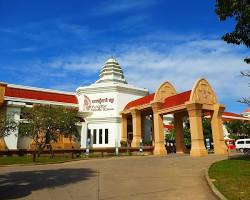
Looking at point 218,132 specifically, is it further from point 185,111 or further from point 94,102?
point 94,102

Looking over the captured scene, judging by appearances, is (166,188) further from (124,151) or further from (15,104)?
(15,104)

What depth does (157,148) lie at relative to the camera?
32.9 m

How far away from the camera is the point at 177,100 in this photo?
104 feet

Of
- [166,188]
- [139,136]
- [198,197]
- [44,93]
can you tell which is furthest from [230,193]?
[44,93]

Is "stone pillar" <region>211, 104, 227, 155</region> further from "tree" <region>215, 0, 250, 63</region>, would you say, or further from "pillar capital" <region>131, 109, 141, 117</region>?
"tree" <region>215, 0, 250, 63</region>

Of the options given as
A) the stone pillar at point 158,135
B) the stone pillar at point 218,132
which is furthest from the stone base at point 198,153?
the stone pillar at point 158,135

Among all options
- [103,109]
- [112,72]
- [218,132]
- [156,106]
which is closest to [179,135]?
[156,106]

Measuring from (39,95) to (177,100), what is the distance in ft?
71.1

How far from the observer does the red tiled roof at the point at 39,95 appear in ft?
132

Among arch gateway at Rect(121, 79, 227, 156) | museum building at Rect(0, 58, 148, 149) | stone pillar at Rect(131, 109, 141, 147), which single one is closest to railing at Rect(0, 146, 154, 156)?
arch gateway at Rect(121, 79, 227, 156)

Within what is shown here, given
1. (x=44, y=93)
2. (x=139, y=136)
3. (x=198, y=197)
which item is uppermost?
(x=44, y=93)

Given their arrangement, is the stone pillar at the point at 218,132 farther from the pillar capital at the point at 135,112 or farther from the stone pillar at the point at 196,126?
the pillar capital at the point at 135,112

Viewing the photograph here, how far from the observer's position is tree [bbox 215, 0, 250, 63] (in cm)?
1249

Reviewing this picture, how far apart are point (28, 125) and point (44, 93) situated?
1684 cm
